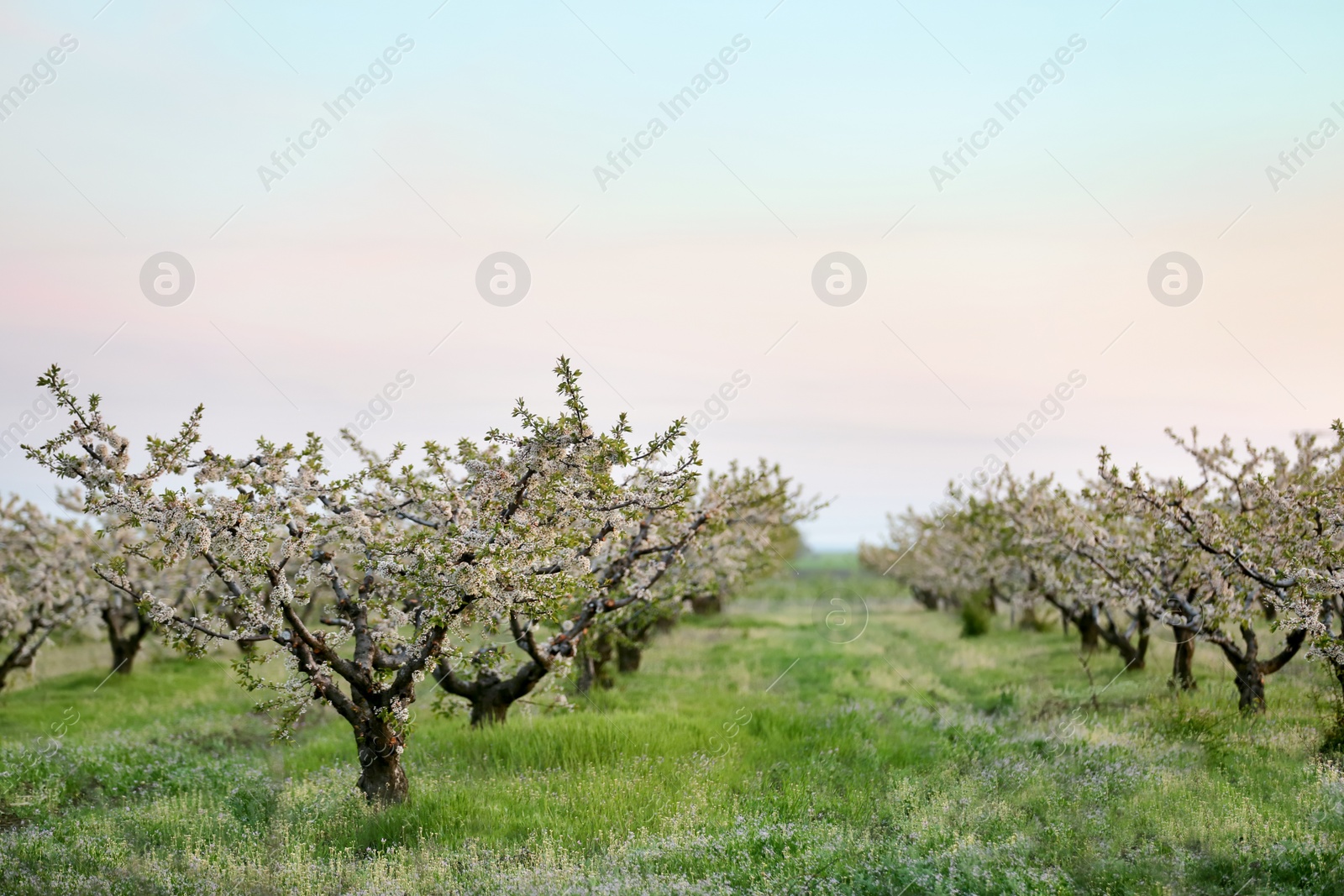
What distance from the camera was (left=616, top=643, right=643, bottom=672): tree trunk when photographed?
26.5 meters

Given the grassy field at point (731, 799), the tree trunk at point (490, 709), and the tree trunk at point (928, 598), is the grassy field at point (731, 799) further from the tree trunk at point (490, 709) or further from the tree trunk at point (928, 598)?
the tree trunk at point (928, 598)

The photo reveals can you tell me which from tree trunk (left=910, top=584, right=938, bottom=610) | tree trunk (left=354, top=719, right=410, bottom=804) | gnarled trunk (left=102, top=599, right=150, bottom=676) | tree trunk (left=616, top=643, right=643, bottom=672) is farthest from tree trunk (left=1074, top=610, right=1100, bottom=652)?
tree trunk (left=910, top=584, right=938, bottom=610)

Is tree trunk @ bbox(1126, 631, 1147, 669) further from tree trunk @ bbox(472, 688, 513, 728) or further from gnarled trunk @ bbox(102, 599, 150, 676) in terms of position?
gnarled trunk @ bbox(102, 599, 150, 676)

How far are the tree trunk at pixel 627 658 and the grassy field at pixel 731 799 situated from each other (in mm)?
3662

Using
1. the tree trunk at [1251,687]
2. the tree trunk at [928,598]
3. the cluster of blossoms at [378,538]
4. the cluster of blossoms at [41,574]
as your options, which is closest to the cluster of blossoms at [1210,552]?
the tree trunk at [1251,687]

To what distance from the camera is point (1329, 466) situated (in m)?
17.7

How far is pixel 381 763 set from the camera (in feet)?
41.2

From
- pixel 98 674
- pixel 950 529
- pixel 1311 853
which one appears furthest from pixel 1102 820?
pixel 950 529

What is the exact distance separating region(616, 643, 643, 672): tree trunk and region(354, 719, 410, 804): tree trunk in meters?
13.9

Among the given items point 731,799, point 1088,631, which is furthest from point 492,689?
point 1088,631

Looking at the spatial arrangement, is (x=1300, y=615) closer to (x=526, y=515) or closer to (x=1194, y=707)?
(x=1194, y=707)

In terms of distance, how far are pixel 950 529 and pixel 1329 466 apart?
2875 cm

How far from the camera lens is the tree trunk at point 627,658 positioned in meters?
26.5

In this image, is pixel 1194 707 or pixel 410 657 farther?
pixel 1194 707
